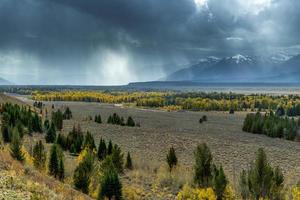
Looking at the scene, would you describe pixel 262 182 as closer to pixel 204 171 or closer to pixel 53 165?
pixel 204 171

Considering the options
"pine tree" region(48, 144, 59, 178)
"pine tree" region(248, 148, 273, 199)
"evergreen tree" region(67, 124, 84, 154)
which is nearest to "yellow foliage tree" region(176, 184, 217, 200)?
"pine tree" region(248, 148, 273, 199)

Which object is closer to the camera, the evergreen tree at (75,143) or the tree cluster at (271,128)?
the evergreen tree at (75,143)

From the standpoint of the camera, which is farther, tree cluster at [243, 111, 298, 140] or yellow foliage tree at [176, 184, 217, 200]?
tree cluster at [243, 111, 298, 140]

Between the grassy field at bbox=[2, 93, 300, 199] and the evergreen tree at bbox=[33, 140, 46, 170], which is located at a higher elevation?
the evergreen tree at bbox=[33, 140, 46, 170]

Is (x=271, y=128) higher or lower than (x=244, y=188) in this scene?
higher

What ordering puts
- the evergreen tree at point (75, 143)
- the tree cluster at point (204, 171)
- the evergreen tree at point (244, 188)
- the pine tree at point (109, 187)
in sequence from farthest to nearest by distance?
the evergreen tree at point (75, 143), the tree cluster at point (204, 171), the evergreen tree at point (244, 188), the pine tree at point (109, 187)

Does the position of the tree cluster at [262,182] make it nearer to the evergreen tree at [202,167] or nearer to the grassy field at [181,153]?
the evergreen tree at [202,167]

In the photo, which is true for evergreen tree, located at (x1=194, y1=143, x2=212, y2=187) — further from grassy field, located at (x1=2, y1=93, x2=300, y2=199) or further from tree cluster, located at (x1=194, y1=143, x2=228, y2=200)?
grassy field, located at (x1=2, y1=93, x2=300, y2=199)

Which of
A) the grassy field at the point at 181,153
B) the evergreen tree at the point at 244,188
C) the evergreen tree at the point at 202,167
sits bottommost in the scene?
the grassy field at the point at 181,153

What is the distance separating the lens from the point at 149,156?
62531 mm

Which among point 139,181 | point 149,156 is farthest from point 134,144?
point 139,181

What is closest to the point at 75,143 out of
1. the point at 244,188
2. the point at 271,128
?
the point at 244,188

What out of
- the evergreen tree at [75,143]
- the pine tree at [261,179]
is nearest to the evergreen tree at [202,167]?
the pine tree at [261,179]

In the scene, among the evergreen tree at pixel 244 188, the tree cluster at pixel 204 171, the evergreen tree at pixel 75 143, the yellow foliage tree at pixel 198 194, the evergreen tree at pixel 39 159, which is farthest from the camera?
the evergreen tree at pixel 75 143
